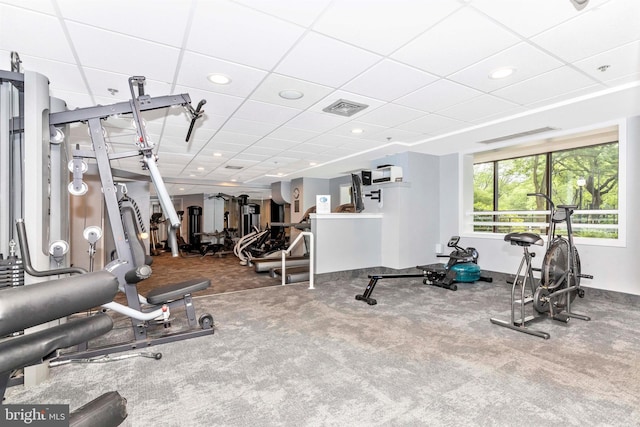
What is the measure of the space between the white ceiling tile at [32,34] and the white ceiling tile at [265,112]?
1722 mm

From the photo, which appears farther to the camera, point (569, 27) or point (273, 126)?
point (273, 126)

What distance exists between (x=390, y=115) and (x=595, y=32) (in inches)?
84.6

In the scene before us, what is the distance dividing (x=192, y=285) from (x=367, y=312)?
2.03 metres

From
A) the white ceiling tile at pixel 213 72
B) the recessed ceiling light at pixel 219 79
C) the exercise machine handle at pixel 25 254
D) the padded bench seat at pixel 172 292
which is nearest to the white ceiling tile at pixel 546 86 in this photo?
the white ceiling tile at pixel 213 72

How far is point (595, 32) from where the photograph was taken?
2.29m

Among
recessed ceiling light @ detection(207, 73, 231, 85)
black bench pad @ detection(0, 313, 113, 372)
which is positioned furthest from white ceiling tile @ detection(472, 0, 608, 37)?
black bench pad @ detection(0, 313, 113, 372)

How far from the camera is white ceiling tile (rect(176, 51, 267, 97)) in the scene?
2701mm

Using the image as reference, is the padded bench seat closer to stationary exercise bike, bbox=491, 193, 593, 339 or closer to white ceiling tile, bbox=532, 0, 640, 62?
stationary exercise bike, bbox=491, 193, 593, 339

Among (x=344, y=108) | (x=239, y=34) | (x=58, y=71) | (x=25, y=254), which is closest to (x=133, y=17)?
(x=239, y=34)

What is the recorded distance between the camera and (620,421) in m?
1.73

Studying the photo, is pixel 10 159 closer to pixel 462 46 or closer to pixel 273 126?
pixel 273 126

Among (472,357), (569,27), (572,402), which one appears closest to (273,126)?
(569,27)

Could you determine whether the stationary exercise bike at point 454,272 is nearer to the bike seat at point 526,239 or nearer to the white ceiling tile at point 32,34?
the bike seat at point 526,239

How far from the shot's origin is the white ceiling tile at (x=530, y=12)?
6.55ft
